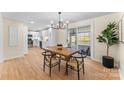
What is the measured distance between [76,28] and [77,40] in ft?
2.28

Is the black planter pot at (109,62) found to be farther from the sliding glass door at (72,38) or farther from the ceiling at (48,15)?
the sliding glass door at (72,38)

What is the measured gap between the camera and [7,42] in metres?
5.02

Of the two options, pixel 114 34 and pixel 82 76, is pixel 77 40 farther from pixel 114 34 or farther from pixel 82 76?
pixel 82 76

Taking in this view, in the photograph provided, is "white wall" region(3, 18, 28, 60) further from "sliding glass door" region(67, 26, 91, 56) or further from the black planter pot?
the black planter pot

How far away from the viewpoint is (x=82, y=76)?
2.94 m

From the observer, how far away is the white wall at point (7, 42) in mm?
4900

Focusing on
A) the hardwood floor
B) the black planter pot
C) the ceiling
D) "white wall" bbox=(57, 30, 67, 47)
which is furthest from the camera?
"white wall" bbox=(57, 30, 67, 47)

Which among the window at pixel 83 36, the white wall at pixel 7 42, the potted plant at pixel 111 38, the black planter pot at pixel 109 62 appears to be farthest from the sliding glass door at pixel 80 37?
the white wall at pixel 7 42

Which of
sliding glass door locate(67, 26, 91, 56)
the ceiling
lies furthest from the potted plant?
sliding glass door locate(67, 26, 91, 56)

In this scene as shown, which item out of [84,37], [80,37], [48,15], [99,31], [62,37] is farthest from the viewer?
[62,37]

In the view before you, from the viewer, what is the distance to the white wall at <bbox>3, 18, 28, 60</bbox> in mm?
4900

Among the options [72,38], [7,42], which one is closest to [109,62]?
[72,38]

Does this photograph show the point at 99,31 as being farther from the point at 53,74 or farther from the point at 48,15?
the point at 53,74
